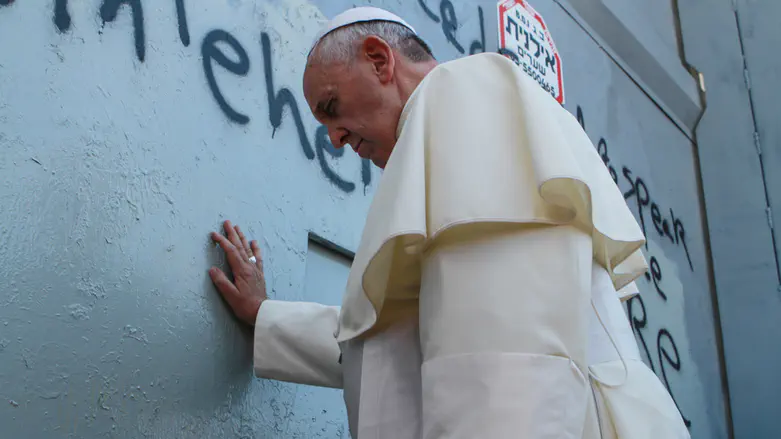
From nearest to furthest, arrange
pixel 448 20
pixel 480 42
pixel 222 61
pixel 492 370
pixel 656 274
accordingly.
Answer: pixel 492 370
pixel 222 61
pixel 448 20
pixel 480 42
pixel 656 274

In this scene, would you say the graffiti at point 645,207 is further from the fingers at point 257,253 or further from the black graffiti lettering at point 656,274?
the fingers at point 257,253

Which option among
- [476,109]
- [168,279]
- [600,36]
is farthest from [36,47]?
[600,36]

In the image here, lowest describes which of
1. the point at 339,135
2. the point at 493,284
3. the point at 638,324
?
the point at 638,324

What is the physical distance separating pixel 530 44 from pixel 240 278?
80.6 inches

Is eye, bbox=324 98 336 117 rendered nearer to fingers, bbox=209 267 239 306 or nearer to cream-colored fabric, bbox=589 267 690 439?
fingers, bbox=209 267 239 306

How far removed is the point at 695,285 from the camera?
470 cm

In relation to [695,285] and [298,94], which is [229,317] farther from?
[695,285]

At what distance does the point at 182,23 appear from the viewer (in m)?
1.84

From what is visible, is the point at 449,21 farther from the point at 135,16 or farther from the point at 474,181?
the point at 474,181

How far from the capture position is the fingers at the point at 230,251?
70.2 inches

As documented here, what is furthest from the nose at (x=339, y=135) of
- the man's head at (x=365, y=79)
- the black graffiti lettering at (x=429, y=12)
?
the black graffiti lettering at (x=429, y=12)

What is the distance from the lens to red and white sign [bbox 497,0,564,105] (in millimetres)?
3287

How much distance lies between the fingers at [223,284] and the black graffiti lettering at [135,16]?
1.50 feet

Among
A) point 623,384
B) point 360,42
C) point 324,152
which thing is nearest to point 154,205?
point 360,42
